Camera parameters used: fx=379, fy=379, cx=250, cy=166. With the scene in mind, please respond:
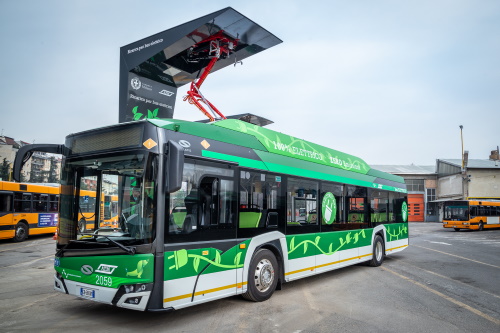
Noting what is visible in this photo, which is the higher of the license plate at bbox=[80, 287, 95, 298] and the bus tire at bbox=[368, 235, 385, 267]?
the license plate at bbox=[80, 287, 95, 298]

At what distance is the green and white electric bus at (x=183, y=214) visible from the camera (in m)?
5.00

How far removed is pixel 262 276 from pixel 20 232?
54.6 ft

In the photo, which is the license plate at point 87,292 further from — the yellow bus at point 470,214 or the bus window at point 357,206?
the yellow bus at point 470,214

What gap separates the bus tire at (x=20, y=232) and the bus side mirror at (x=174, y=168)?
1720cm

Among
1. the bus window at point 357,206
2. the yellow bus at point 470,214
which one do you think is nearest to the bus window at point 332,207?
the bus window at point 357,206

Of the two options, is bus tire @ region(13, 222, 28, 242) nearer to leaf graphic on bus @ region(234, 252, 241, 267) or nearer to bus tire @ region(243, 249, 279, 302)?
bus tire @ region(243, 249, 279, 302)

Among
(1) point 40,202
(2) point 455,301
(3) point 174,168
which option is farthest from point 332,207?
(1) point 40,202

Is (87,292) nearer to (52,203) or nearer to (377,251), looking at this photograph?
(377,251)

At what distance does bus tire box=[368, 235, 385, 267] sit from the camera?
37.4 ft

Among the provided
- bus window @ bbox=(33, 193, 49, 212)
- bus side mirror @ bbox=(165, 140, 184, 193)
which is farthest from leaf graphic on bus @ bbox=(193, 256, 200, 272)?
bus window @ bbox=(33, 193, 49, 212)

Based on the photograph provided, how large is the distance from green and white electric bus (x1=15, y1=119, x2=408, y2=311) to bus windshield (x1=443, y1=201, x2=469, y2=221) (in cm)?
3084

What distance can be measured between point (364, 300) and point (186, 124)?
464 cm

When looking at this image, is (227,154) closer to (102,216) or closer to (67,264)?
(102,216)

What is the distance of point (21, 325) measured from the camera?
5375 mm
